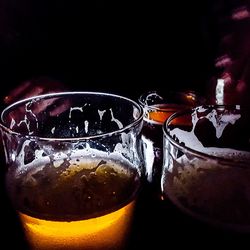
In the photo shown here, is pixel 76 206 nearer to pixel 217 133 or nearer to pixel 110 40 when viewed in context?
pixel 217 133

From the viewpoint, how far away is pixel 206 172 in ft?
2.14

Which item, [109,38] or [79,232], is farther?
[109,38]

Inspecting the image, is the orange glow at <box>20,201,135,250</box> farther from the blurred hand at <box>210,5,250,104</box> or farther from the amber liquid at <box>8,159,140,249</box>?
the blurred hand at <box>210,5,250,104</box>

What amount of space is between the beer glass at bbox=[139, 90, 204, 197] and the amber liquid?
22 centimetres

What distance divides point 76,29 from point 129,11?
409mm

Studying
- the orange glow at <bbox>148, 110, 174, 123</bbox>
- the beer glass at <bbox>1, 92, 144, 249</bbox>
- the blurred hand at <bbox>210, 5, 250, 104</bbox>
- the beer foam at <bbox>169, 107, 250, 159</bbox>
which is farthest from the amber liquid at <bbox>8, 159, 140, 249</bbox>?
the blurred hand at <bbox>210, 5, 250, 104</bbox>

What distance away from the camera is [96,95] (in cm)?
88

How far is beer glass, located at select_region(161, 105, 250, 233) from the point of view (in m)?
0.63

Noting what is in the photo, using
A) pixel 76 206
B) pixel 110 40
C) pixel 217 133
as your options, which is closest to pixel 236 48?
pixel 110 40

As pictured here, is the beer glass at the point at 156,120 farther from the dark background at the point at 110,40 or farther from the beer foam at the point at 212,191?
the dark background at the point at 110,40

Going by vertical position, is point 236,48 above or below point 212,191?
below

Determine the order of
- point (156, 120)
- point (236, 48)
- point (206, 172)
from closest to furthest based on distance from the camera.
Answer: point (206, 172), point (156, 120), point (236, 48)

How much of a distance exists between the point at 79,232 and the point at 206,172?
25cm

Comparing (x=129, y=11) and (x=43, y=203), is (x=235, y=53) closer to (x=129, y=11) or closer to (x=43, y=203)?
(x=129, y=11)
